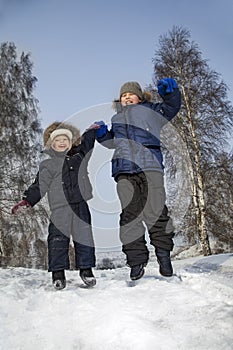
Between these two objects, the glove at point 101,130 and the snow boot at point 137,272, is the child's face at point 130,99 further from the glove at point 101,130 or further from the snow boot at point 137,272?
the snow boot at point 137,272

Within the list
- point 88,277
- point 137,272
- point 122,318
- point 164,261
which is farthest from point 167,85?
point 122,318

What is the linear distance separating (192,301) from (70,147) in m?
2.01

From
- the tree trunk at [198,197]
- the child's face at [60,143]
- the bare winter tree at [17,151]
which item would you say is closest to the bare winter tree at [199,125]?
the tree trunk at [198,197]

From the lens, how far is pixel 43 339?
1.77 metres

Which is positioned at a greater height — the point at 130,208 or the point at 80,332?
the point at 130,208

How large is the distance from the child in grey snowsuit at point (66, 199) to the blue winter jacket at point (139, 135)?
29cm

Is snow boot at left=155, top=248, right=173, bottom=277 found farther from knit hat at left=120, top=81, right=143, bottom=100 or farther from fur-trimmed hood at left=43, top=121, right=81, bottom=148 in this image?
knit hat at left=120, top=81, right=143, bottom=100

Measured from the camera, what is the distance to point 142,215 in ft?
10.6

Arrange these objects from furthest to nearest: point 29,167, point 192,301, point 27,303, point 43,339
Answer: point 29,167
point 27,303
point 192,301
point 43,339

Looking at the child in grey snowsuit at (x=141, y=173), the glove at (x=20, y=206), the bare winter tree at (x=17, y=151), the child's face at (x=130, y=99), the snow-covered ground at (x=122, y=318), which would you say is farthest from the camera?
the bare winter tree at (x=17, y=151)

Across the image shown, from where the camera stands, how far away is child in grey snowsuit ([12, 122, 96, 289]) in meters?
3.24

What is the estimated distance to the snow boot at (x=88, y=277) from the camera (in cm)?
314

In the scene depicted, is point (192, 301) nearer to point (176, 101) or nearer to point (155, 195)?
point (155, 195)

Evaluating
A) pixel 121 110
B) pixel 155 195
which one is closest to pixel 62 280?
pixel 155 195
